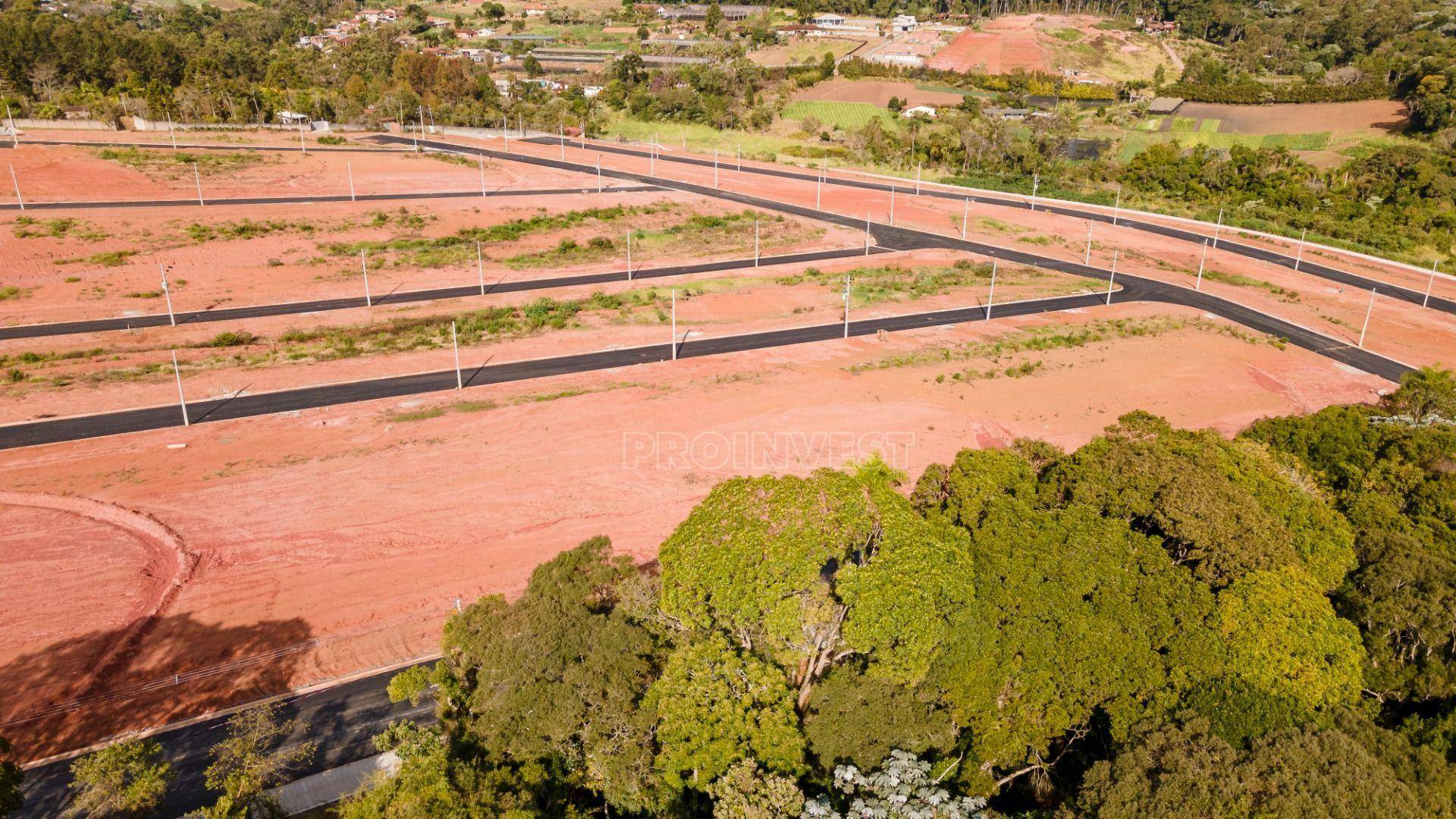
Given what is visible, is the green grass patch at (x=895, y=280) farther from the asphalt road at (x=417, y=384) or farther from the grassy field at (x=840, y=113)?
the grassy field at (x=840, y=113)

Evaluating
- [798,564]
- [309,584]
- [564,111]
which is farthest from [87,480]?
[564,111]

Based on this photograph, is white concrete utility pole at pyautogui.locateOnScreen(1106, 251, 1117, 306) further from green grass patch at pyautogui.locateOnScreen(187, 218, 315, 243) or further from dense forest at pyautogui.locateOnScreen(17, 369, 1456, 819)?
green grass patch at pyautogui.locateOnScreen(187, 218, 315, 243)

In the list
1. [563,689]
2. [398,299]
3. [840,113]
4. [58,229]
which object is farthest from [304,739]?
[840,113]

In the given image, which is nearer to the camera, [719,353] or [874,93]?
[719,353]

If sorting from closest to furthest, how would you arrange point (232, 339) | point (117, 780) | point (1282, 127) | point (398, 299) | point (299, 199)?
point (117, 780), point (232, 339), point (398, 299), point (299, 199), point (1282, 127)

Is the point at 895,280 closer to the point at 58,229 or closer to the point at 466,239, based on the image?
the point at 466,239

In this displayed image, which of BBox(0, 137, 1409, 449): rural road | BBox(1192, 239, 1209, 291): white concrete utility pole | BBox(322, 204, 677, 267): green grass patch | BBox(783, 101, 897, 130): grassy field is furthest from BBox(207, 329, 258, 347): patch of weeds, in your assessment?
BBox(783, 101, 897, 130): grassy field
